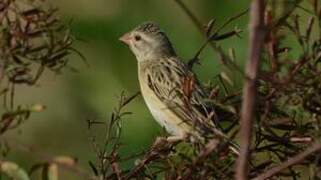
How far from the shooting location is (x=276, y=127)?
159 centimetres

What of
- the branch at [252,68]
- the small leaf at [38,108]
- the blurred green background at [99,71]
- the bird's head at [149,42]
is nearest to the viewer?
the branch at [252,68]

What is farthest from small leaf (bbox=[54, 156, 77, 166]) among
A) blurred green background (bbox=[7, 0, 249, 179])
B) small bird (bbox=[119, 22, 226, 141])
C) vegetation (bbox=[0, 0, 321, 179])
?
blurred green background (bbox=[7, 0, 249, 179])

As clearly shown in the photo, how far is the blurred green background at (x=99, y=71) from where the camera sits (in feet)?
16.8

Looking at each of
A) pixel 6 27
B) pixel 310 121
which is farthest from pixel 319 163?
pixel 6 27

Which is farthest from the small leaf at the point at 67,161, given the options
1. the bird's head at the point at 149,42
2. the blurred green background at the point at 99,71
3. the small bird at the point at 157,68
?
the blurred green background at the point at 99,71

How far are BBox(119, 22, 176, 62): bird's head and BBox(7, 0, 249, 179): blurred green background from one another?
1.50 metres

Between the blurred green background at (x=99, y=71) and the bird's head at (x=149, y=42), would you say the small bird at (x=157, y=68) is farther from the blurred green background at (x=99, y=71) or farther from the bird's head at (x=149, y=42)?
the blurred green background at (x=99, y=71)

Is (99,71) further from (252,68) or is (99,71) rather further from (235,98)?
(252,68)

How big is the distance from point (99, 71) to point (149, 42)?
6.89 ft

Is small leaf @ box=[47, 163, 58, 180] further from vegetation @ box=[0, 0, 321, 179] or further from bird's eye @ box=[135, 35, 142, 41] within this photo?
bird's eye @ box=[135, 35, 142, 41]

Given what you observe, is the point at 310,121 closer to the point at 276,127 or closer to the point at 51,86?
the point at 276,127

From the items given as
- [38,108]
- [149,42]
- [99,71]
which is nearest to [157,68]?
[149,42]

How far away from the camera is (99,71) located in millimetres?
5449

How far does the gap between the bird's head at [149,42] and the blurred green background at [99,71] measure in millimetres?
1500
